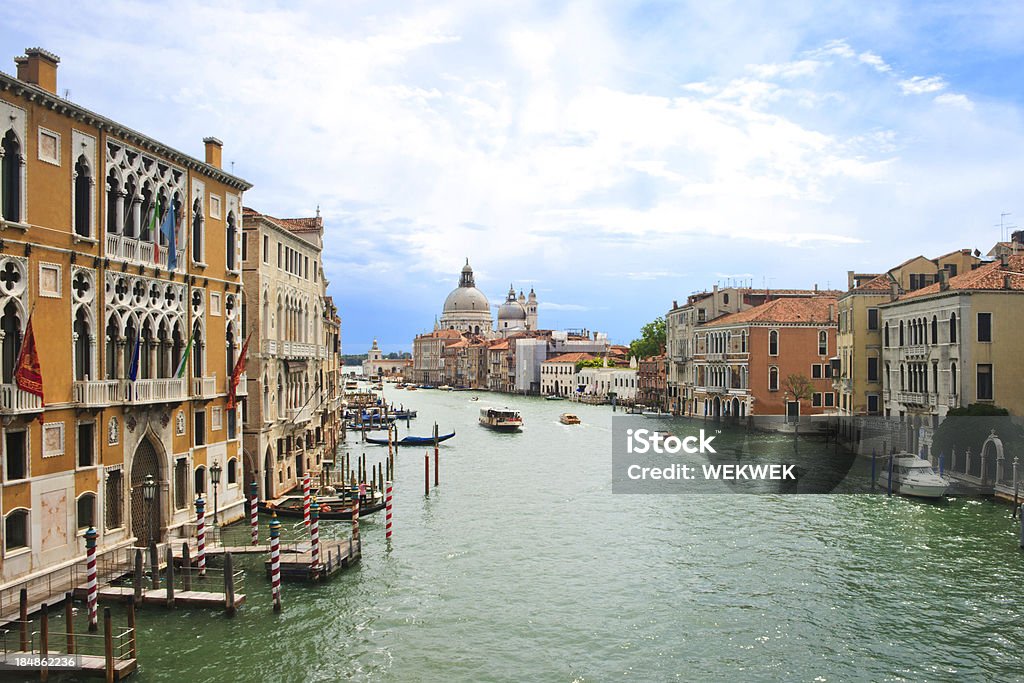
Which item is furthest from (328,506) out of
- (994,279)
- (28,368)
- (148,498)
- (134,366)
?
(994,279)

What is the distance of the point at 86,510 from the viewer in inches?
554

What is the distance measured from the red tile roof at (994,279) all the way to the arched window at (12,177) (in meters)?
23.5

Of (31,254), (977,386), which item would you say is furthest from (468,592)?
(977,386)

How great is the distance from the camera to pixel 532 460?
35531mm

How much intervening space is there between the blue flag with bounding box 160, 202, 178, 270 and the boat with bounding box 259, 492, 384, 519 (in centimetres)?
682

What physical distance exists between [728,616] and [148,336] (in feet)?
36.2

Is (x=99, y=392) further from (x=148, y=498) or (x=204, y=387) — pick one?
(x=204, y=387)

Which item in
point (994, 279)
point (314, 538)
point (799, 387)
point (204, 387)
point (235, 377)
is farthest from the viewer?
point (799, 387)

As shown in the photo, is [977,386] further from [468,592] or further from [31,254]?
[31,254]

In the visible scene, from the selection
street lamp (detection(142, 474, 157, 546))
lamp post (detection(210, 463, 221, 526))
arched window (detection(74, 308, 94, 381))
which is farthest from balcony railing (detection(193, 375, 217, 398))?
arched window (detection(74, 308, 94, 381))

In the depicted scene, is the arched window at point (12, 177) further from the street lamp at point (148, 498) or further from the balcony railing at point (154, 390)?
the street lamp at point (148, 498)

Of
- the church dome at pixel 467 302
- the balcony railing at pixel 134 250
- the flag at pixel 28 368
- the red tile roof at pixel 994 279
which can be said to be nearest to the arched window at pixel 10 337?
the flag at pixel 28 368

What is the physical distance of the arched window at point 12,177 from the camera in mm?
12328

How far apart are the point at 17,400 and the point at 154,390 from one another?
11.7 feet
